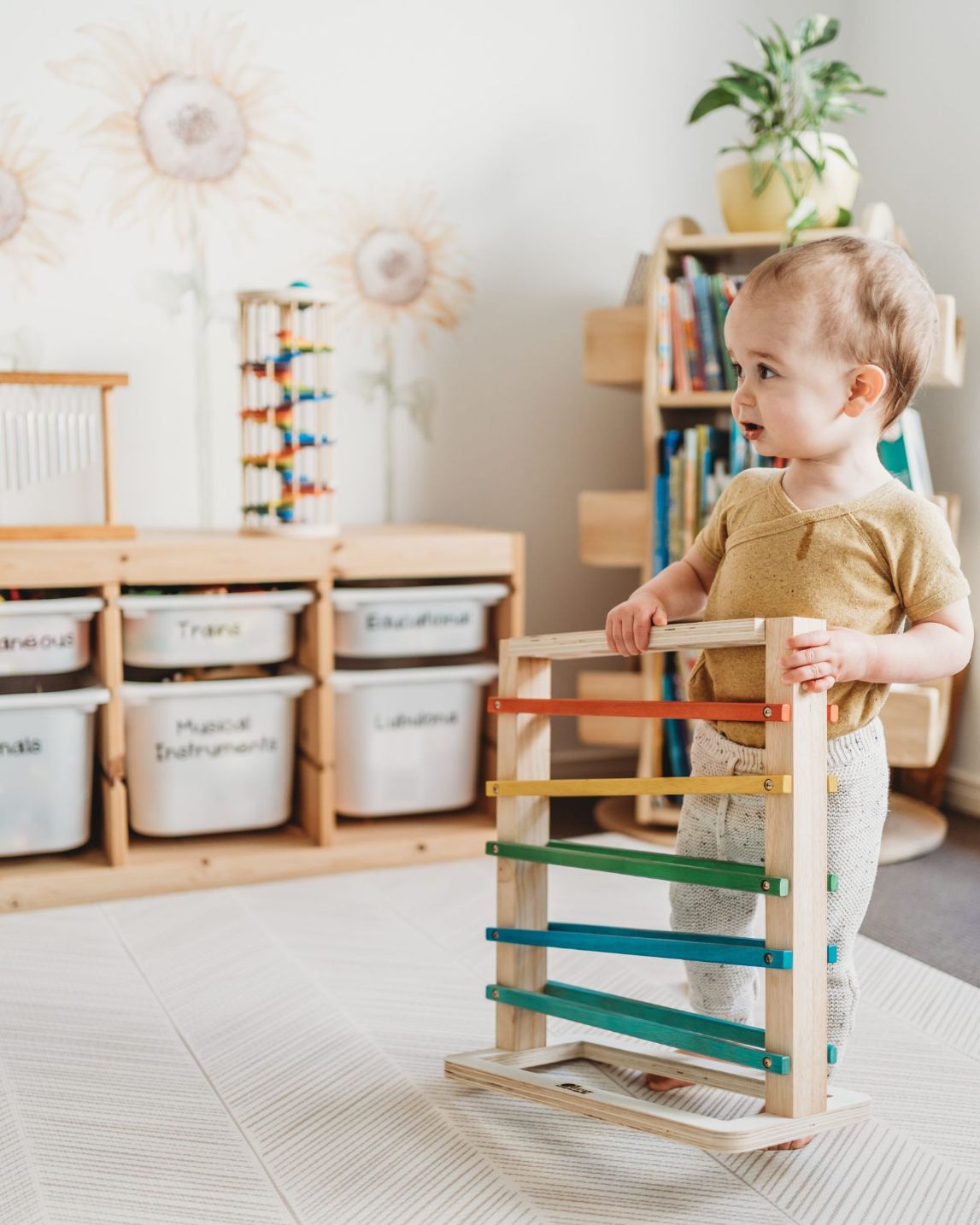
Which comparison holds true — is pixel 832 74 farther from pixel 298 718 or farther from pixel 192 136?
pixel 298 718

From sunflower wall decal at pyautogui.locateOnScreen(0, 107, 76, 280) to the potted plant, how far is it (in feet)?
3.79

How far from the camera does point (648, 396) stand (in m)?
2.23

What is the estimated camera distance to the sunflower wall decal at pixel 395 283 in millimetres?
2408

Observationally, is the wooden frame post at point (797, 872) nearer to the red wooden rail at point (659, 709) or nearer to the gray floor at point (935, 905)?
the red wooden rail at point (659, 709)

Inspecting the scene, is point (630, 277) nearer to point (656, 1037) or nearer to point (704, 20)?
point (704, 20)

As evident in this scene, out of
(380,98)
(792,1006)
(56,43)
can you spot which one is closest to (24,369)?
(56,43)

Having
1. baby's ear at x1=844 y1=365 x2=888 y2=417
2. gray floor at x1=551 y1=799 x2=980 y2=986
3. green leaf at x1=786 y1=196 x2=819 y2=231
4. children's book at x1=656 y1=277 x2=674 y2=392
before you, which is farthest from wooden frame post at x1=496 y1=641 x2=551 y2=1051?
green leaf at x1=786 y1=196 x2=819 y2=231

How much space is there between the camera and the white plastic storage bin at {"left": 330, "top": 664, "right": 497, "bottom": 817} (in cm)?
212

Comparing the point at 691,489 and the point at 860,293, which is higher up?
the point at 860,293

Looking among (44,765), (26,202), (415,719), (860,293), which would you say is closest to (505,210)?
(26,202)

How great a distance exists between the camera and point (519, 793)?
4.25 ft

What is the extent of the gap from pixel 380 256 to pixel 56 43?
0.68m

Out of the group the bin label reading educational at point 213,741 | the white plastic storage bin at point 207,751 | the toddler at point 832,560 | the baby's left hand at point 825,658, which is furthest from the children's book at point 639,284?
the baby's left hand at point 825,658

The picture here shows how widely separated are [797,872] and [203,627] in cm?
121
